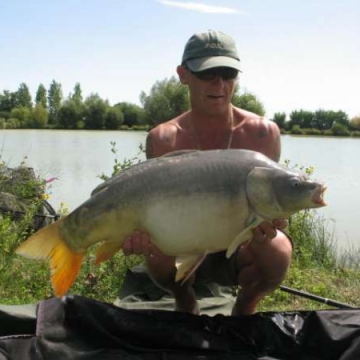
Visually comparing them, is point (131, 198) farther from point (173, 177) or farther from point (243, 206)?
point (243, 206)

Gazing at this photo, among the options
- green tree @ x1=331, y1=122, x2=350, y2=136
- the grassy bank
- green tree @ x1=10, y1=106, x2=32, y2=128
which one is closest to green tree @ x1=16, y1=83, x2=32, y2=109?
green tree @ x1=10, y1=106, x2=32, y2=128

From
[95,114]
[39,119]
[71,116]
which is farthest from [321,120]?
[39,119]

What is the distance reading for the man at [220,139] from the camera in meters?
1.92

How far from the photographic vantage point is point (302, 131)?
29078mm

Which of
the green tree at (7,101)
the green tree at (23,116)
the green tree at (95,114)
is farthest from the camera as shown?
the green tree at (7,101)

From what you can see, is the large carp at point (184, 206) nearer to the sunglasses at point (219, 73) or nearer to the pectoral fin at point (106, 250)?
the pectoral fin at point (106, 250)

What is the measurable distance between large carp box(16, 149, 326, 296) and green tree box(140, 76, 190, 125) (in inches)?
623

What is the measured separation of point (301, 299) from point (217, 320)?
2.69ft

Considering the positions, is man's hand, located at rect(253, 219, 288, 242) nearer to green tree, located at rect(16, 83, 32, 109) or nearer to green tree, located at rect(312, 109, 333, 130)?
green tree, located at rect(312, 109, 333, 130)

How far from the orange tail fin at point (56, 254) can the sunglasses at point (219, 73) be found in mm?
756

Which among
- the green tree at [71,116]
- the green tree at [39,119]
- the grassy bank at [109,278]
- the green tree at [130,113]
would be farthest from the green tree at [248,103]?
the green tree at [39,119]

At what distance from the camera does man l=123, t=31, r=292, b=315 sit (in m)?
1.92

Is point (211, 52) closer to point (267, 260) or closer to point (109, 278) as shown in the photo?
point (267, 260)

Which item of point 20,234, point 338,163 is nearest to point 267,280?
point 20,234
